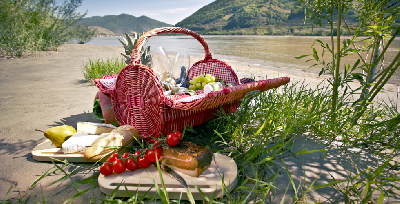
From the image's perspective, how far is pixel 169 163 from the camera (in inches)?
60.2

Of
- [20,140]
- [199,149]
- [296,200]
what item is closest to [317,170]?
[296,200]

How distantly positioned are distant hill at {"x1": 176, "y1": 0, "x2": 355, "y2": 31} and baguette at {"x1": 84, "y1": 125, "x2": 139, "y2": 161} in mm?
72972

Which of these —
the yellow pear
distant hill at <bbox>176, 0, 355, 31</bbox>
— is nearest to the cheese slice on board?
the yellow pear

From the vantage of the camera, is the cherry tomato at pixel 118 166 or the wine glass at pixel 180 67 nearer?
the cherry tomato at pixel 118 166

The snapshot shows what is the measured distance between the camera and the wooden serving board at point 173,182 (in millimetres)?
1300

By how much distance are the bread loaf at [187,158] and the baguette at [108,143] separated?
0.39 meters

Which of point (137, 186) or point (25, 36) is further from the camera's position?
point (25, 36)

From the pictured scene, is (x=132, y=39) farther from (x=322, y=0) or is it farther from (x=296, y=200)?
(x=296, y=200)

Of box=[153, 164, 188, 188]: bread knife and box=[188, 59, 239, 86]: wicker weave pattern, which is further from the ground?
box=[188, 59, 239, 86]: wicker weave pattern

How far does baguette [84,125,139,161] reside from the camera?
168 cm

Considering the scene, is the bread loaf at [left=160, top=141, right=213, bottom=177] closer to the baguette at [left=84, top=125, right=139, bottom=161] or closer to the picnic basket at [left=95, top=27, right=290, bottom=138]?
the picnic basket at [left=95, top=27, right=290, bottom=138]

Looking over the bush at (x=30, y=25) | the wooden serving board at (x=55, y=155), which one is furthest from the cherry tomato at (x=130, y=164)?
the bush at (x=30, y=25)

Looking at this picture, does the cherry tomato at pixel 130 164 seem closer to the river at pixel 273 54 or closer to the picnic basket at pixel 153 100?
the picnic basket at pixel 153 100

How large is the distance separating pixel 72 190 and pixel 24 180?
0.44 meters
